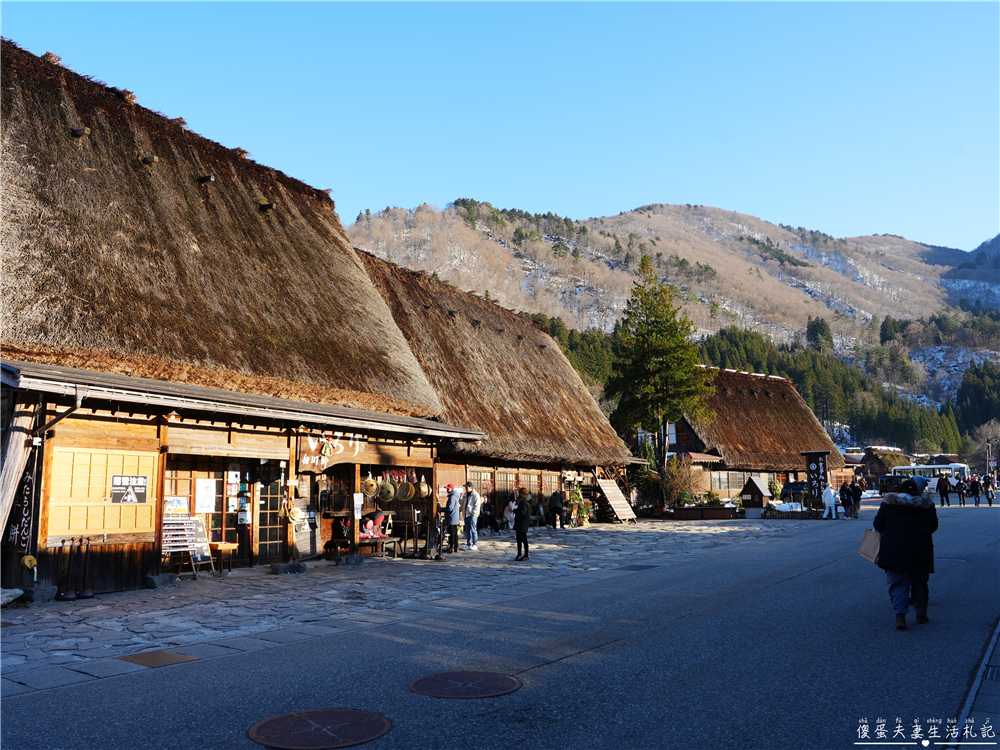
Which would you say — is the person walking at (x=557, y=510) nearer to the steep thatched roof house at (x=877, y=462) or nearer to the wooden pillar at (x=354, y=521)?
the wooden pillar at (x=354, y=521)

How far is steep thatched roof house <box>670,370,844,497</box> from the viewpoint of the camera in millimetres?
41438

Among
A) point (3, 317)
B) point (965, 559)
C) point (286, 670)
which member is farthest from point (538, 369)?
point (286, 670)

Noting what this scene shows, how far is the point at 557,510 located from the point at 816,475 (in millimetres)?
15229

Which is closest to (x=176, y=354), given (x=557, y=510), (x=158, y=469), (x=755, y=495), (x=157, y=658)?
(x=158, y=469)

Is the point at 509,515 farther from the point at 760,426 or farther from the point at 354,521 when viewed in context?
the point at 760,426

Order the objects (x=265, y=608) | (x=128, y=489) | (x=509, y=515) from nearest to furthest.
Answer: (x=265, y=608)
(x=128, y=489)
(x=509, y=515)

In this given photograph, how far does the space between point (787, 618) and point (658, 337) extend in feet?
93.4

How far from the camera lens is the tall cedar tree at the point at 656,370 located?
35438 millimetres

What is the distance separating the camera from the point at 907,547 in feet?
25.4

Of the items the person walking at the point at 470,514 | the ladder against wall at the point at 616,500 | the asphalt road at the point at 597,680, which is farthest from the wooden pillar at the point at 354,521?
the ladder against wall at the point at 616,500

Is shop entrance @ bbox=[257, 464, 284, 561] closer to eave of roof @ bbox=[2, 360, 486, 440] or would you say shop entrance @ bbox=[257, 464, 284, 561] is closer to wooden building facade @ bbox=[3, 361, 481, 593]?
wooden building facade @ bbox=[3, 361, 481, 593]

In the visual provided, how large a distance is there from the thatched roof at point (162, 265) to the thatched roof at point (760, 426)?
27.5 metres

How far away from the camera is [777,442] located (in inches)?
1805

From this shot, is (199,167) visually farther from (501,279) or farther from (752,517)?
(501,279)
